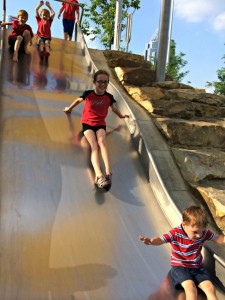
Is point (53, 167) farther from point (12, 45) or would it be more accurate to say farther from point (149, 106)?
point (12, 45)

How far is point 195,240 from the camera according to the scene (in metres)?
3.18

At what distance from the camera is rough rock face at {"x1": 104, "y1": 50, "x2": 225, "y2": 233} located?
5336 millimetres

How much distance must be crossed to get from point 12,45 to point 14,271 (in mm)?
6949

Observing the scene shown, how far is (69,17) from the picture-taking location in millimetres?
11539

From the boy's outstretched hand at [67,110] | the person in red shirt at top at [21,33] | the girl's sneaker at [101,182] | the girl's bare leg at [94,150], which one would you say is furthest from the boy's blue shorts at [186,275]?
the person in red shirt at top at [21,33]

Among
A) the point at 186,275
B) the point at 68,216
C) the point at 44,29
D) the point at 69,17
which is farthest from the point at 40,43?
the point at 186,275

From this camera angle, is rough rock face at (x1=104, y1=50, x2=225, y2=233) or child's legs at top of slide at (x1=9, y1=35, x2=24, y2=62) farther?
child's legs at top of slide at (x1=9, y1=35, x2=24, y2=62)

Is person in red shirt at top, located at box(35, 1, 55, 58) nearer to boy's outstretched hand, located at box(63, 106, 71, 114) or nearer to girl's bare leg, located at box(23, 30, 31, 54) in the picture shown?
girl's bare leg, located at box(23, 30, 31, 54)

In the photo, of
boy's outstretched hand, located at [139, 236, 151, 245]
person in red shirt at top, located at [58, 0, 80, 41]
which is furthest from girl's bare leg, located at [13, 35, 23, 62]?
boy's outstretched hand, located at [139, 236, 151, 245]

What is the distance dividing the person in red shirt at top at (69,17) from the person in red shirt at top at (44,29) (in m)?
1.27

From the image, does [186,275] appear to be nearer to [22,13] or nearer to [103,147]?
[103,147]

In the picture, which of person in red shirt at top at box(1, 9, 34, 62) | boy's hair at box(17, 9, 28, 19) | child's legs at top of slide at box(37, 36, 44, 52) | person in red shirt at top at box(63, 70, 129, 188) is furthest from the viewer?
child's legs at top of slide at box(37, 36, 44, 52)

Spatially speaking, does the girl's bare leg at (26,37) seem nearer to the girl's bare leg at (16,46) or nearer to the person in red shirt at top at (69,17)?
the girl's bare leg at (16,46)

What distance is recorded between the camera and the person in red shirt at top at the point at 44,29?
370 inches
